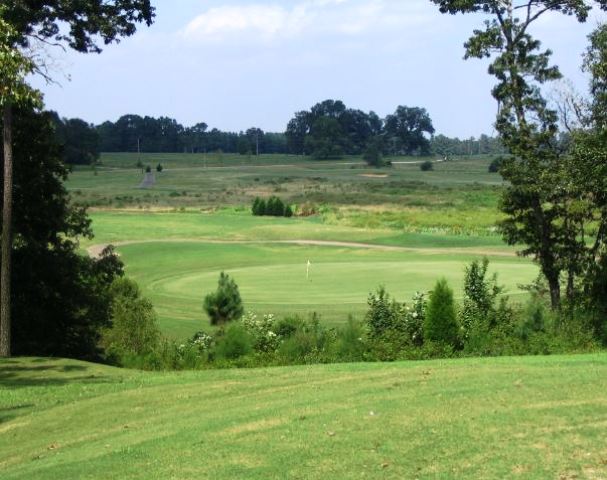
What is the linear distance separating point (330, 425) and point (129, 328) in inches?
746

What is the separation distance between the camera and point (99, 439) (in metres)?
11.0

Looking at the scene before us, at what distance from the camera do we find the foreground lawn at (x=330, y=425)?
25.2 feet

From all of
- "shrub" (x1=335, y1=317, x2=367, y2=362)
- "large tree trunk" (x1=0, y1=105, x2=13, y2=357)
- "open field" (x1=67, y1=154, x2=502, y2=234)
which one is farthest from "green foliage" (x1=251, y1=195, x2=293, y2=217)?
"shrub" (x1=335, y1=317, x2=367, y2=362)

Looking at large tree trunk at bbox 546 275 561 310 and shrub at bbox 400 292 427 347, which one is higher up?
large tree trunk at bbox 546 275 561 310

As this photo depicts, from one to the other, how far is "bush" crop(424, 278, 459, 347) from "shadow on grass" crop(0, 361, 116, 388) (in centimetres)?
813

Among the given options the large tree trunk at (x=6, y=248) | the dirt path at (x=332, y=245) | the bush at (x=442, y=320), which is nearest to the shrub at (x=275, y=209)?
the dirt path at (x=332, y=245)

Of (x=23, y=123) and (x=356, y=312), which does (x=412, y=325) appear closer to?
(x=356, y=312)

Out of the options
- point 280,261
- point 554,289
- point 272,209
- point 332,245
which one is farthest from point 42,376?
point 272,209

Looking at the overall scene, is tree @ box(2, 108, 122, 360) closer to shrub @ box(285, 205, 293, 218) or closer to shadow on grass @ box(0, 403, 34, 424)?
shadow on grass @ box(0, 403, 34, 424)

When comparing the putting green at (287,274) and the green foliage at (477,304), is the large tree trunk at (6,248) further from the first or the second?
the green foliage at (477,304)

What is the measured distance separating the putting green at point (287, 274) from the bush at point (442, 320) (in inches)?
349

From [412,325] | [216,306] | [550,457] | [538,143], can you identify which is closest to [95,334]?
[216,306]

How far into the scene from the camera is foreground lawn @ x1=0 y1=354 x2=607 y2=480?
7.68 metres

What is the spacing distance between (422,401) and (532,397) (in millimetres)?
1279
